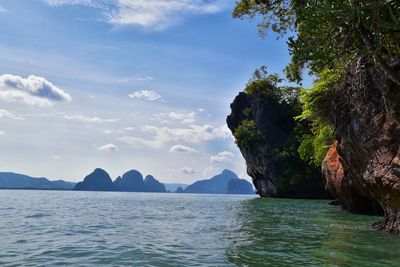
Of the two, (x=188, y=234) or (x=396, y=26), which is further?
(x=188, y=234)

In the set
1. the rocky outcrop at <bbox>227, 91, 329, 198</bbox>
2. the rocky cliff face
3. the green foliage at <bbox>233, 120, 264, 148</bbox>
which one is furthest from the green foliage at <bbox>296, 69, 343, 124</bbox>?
the green foliage at <bbox>233, 120, 264, 148</bbox>

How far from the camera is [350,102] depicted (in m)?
18.3

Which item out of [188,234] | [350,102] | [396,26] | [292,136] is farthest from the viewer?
[292,136]

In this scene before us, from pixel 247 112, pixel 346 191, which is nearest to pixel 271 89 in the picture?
pixel 247 112

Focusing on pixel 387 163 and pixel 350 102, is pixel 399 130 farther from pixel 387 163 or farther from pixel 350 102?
pixel 350 102

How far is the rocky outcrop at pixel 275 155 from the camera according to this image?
2579 inches

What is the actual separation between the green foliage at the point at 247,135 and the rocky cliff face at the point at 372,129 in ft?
170

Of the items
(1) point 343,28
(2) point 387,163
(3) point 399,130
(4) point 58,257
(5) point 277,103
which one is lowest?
(4) point 58,257

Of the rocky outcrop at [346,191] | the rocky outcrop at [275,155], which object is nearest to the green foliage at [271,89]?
→ the rocky outcrop at [275,155]

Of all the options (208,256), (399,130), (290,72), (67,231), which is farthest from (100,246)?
(290,72)

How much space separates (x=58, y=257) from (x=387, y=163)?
12675 mm

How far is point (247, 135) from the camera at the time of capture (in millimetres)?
73562

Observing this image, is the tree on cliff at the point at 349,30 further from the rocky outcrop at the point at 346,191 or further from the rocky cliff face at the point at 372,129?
the rocky outcrop at the point at 346,191

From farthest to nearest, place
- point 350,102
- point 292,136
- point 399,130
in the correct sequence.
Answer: point 292,136
point 350,102
point 399,130
